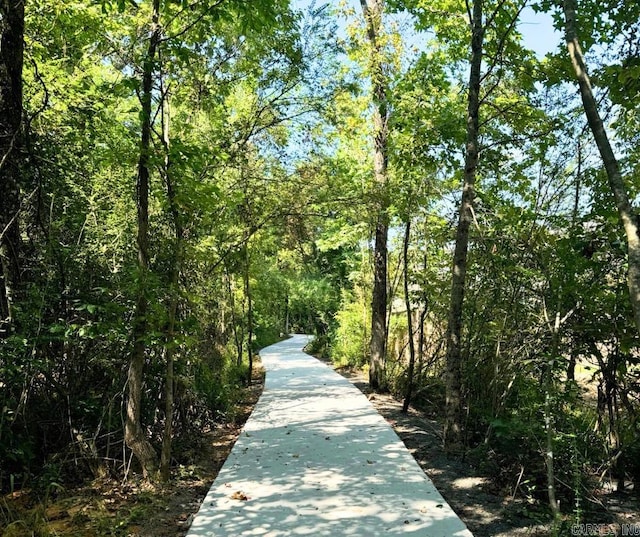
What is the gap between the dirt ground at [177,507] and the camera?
3573mm

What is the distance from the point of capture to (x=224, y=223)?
332 inches

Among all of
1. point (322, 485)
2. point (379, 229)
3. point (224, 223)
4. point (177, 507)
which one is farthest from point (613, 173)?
point (379, 229)

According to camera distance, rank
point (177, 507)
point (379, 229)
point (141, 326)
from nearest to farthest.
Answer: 1. point (177, 507)
2. point (141, 326)
3. point (379, 229)

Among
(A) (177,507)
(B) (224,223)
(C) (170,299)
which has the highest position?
(B) (224,223)

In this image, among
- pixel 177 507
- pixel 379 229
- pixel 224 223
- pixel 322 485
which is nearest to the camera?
pixel 177 507

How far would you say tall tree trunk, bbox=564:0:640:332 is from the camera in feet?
9.55

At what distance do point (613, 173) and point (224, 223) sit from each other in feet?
20.9

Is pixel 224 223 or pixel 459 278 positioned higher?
pixel 224 223

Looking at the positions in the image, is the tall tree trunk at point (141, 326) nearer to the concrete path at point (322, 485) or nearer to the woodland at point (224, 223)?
the woodland at point (224, 223)

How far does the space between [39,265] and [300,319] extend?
35.8m

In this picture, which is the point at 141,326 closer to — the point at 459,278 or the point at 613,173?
the point at 459,278

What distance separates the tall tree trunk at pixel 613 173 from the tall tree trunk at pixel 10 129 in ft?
14.7

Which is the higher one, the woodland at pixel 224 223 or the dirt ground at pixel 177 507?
the woodland at pixel 224 223

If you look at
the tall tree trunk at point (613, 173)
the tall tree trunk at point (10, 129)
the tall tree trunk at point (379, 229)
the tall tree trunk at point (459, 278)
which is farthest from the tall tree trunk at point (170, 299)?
the tall tree trunk at point (379, 229)
